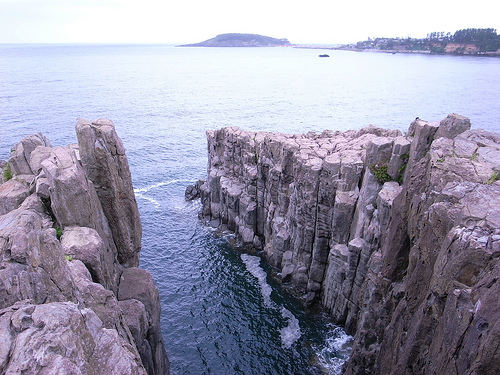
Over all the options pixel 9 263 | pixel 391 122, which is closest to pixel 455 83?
pixel 391 122

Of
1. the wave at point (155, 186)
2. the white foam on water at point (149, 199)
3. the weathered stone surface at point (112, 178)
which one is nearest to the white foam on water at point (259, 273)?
the weathered stone surface at point (112, 178)

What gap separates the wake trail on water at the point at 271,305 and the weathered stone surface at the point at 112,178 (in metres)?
17.2

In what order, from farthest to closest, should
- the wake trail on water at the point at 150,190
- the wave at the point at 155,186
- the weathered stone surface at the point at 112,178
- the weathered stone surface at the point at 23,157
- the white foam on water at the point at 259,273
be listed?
the wave at the point at 155,186
the wake trail on water at the point at 150,190
the white foam on water at the point at 259,273
the weathered stone surface at the point at 23,157
the weathered stone surface at the point at 112,178

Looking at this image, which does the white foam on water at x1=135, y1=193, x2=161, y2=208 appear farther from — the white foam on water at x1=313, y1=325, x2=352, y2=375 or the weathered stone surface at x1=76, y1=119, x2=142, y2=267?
the white foam on water at x1=313, y1=325, x2=352, y2=375

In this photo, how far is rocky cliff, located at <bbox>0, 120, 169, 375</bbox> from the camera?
11.1m

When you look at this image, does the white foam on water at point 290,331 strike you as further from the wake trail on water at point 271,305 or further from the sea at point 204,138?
the sea at point 204,138

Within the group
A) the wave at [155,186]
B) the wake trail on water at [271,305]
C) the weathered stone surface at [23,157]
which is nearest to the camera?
the weathered stone surface at [23,157]

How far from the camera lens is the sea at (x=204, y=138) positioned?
3578cm

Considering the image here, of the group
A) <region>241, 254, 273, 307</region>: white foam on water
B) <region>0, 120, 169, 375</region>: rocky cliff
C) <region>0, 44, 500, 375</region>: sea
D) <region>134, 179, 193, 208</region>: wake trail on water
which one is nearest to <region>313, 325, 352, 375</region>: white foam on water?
<region>0, 44, 500, 375</region>: sea

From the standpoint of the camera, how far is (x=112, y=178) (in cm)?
2780

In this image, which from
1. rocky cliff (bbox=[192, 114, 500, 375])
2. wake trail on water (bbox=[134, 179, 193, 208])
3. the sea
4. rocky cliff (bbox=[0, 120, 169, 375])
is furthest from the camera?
wake trail on water (bbox=[134, 179, 193, 208])

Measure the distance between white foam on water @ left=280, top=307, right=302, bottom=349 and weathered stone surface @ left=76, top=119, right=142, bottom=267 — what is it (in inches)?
674

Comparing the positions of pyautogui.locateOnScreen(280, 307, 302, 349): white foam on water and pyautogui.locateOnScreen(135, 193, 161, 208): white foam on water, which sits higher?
pyautogui.locateOnScreen(135, 193, 161, 208): white foam on water

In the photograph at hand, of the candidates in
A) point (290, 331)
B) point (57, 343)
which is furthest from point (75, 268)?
point (290, 331)
